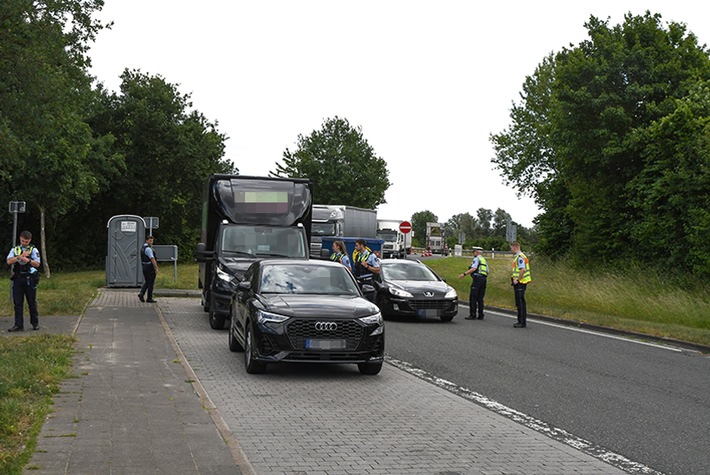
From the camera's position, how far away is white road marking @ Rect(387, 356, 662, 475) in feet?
22.1

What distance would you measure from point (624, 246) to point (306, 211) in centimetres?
1519

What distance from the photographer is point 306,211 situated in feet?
60.5

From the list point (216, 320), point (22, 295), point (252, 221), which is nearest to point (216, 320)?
point (216, 320)

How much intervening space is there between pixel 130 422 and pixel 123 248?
20.6 meters

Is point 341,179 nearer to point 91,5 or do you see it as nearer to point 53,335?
point 91,5

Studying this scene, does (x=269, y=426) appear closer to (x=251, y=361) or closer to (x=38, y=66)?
(x=251, y=361)

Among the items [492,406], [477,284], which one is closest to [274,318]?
[492,406]

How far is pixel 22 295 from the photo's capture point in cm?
Result: 1480

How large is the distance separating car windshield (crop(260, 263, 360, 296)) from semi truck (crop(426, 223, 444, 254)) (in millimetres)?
83210

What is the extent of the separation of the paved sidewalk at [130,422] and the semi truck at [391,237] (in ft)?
166

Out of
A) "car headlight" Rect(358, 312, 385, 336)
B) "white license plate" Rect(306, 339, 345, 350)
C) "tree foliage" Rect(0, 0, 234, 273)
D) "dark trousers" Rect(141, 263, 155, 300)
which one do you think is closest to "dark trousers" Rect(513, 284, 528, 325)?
"car headlight" Rect(358, 312, 385, 336)

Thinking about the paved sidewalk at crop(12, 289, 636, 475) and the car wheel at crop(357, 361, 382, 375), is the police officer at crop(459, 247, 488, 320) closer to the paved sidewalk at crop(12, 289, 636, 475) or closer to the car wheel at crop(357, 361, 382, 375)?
the paved sidewalk at crop(12, 289, 636, 475)

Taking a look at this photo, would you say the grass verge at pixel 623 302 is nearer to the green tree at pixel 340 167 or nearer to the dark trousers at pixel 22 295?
the dark trousers at pixel 22 295

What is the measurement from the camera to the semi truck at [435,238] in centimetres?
9662
